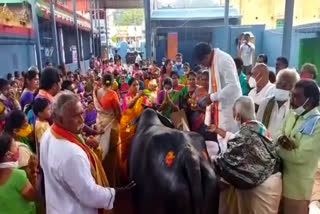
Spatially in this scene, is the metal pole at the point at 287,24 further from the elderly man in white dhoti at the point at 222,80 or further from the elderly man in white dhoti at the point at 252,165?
the elderly man in white dhoti at the point at 252,165

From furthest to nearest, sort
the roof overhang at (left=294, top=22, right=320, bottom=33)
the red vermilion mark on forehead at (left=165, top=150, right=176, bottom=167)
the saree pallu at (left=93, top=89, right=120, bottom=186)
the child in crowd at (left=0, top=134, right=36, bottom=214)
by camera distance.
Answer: the roof overhang at (left=294, top=22, right=320, bottom=33) → the saree pallu at (left=93, top=89, right=120, bottom=186) → the red vermilion mark on forehead at (left=165, top=150, right=176, bottom=167) → the child in crowd at (left=0, top=134, right=36, bottom=214)

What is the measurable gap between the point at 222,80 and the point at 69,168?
7.48ft

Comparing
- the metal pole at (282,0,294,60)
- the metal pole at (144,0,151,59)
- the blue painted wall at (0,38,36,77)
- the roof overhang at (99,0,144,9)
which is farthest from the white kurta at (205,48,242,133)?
the roof overhang at (99,0,144,9)

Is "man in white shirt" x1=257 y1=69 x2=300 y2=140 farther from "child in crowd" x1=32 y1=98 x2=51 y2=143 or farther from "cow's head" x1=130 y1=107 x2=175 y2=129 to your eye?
"child in crowd" x1=32 y1=98 x2=51 y2=143

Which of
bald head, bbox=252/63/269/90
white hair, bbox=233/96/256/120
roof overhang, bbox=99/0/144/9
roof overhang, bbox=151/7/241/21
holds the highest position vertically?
roof overhang, bbox=99/0/144/9

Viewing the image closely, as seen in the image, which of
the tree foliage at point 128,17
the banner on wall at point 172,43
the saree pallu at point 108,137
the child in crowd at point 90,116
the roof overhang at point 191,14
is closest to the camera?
the saree pallu at point 108,137

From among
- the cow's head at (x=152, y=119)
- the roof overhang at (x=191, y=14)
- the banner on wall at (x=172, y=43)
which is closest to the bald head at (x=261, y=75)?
the cow's head at (x=152, y=119)

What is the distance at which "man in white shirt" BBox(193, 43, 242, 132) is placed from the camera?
12.2 feet

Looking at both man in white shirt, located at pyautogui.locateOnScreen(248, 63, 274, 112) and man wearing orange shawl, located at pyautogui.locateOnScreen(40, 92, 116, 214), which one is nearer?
man wearing orange shawl, located at pyautogui.locateOnScreen(40, 92, 116, 214)

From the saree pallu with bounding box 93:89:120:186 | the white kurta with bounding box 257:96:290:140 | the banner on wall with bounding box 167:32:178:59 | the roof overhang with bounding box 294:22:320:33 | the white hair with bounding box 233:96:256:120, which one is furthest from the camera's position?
the banner on wall with bounding box 167:32:178:59

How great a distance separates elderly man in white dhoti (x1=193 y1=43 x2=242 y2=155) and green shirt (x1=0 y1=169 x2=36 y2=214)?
220 centimetres

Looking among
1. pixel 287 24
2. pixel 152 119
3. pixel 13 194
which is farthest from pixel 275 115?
pixel 287 24

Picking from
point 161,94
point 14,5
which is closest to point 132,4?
point 14,5

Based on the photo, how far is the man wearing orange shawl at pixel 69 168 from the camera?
193 centimetres
